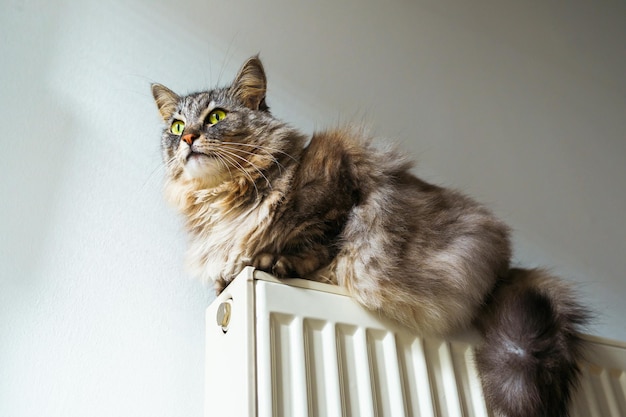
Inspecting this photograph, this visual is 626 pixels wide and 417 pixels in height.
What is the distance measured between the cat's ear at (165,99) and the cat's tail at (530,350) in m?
0.89

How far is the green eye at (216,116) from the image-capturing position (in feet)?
4.09

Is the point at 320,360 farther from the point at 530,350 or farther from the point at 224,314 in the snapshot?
the point at 530,350

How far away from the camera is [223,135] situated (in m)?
1.19

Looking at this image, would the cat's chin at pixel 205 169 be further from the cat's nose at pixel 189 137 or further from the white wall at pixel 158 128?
the white wall at pixel 158 128

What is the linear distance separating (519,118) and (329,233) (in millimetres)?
1235

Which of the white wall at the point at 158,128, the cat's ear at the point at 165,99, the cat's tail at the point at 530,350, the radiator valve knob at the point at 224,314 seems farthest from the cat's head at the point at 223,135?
the cat's tail at the point at 530,350

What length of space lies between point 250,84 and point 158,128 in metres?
0.29

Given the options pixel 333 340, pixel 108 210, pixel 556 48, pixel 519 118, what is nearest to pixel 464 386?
pixel 333 340

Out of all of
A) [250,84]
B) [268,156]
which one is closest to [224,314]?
[268,156]

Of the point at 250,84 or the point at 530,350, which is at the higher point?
the point at 250,84

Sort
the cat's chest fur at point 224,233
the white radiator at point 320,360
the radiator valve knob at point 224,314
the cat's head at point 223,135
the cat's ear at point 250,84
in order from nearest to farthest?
the white radiator at point 320,360 → the radiator valve knob at point 224,314 → the cat's chest fur at point 224,233 → the cat's head at point 223,135 → the cat's ear at point 250,84

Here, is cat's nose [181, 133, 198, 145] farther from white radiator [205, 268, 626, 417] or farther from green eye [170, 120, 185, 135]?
white radiator [205, 268, 626, 417]

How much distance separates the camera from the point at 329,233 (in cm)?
109

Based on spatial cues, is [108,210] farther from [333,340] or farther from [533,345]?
[533,345]
